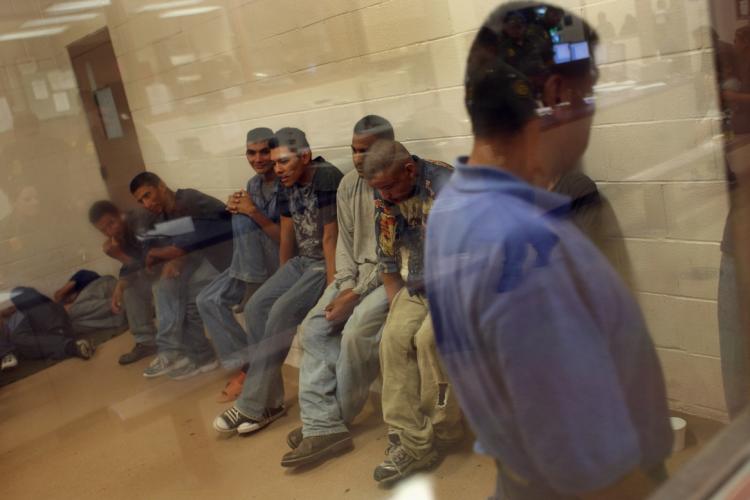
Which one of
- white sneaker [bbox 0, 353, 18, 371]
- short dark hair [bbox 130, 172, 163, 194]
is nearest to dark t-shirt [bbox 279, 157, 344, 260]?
short dark hair [bbox 130, 172, 163, 194]

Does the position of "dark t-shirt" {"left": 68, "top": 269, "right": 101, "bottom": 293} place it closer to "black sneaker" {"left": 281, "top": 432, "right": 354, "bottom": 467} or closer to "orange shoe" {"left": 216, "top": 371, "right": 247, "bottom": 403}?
"orange shoe" {"left": 216, "top": 371, "right": 247, "bottom": 403}

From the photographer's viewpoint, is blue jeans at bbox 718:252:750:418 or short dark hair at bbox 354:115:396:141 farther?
blue jeans at bbox 718:252:750:418

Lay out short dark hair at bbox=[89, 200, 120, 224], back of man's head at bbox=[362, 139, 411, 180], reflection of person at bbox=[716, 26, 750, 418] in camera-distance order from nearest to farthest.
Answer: short dark hair at bbox=[89, 200, 120, 224] < back of man's head at bbox=[362, 139, 411, 180] < reflection of person at bbox=[716, 26, 750, 418]

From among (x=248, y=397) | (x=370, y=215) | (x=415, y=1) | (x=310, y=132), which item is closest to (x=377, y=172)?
(x=370, y=215)

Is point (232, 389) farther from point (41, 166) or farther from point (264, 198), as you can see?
point (41, 166)

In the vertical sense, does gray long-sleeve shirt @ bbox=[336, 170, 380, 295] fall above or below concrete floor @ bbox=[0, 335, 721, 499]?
above

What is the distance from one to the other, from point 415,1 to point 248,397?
77 cm

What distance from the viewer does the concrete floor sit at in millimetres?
1083

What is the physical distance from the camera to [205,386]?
1192 mm

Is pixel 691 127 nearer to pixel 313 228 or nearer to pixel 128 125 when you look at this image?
pixel 313 228

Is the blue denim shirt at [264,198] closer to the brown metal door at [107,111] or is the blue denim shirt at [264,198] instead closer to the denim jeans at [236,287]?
the denim jeans at [236,287]

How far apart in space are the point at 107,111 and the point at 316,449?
68 cm

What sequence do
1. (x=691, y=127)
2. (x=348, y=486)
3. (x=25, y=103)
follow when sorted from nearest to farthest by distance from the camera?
1. (x=25, y=103)
2. (x=348, y=486)
3. (x=691, y=127)

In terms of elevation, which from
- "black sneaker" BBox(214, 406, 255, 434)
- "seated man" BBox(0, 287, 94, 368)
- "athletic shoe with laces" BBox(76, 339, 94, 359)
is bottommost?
"black sneaker" BBox(214, 406, 255, 434)
